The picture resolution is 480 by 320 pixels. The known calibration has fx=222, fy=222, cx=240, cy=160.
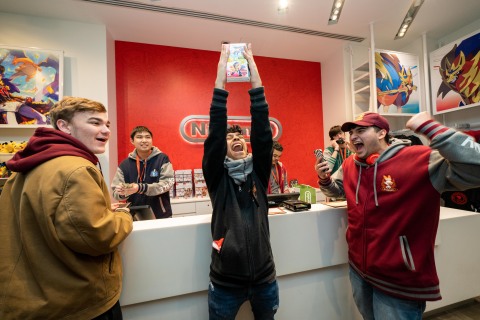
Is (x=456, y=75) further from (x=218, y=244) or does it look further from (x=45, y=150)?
(x=45, y=150)

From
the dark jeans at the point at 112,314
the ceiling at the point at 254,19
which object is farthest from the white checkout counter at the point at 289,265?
the ceiling at the point at 254,19

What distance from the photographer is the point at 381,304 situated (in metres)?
1.12

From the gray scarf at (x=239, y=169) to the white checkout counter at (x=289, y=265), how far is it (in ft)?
1.15

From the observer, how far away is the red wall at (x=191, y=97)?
3.41 metres

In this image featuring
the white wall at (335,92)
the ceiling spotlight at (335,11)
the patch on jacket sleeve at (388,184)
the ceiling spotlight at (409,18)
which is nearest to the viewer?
the patch on jacket sleeve at (388,184)

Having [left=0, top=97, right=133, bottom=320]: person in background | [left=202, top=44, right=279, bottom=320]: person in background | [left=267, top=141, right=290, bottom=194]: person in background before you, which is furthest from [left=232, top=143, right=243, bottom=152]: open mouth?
[left=267, top=141, right=290, bottom=194]: person in background

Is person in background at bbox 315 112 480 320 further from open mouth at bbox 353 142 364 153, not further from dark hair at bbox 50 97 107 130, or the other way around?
dark hair at bbox 50 97 107 130

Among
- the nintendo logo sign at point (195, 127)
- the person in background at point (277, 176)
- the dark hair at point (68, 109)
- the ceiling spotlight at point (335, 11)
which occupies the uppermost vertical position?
the ceiling spotlight at point (335, 11)

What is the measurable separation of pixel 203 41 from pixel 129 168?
7.72 feet

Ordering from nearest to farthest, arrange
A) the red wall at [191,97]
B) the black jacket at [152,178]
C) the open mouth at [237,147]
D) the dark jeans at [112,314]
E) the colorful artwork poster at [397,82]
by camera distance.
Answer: the dark jeans at [112,314] → the open mouth at [237,147] → the black jacket at [152,178] → the colorful artwork poster at [397,82] → the red wall at [191,97]

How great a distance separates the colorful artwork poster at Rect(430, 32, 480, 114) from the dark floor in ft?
8.05

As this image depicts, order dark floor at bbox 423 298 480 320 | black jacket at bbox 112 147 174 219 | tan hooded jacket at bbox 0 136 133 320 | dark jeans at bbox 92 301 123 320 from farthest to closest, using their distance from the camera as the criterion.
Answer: black jacket at bbox 112 147 174 219, dark floor at bbox 423 298 480 320, dark jeans at bbox 92 301 123 320, tan hooded jacket at bbox 0 136 133 320

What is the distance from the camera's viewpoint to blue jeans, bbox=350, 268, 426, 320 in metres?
1.06

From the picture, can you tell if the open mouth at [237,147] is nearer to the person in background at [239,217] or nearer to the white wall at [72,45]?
the person in background at [239,217]
